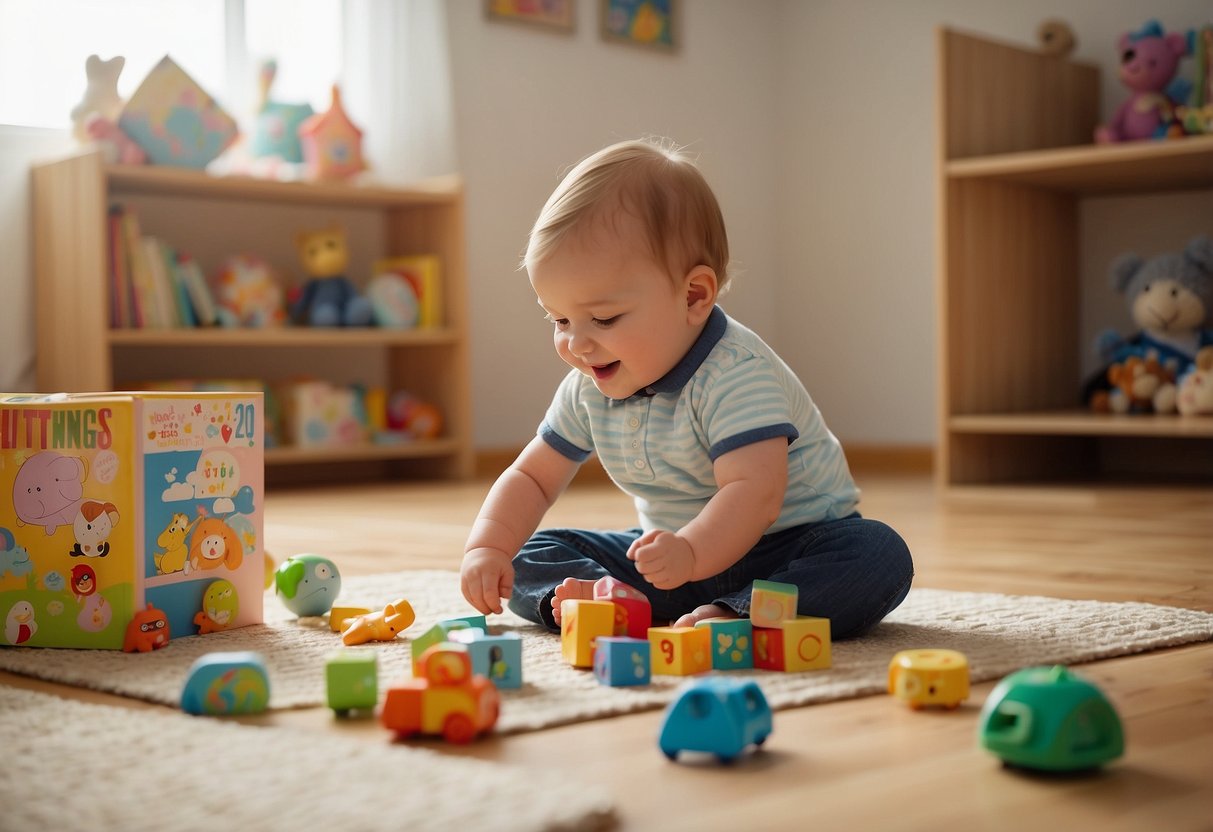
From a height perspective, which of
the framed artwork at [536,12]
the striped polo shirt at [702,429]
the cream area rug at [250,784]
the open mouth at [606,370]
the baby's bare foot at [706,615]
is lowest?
the baby's bare foot at [706,615]

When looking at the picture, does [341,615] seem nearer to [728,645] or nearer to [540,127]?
[728,645]

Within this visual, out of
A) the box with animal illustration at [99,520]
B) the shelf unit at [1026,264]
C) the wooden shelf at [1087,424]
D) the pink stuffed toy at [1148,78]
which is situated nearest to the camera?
the box with animal illustration at [99,520]

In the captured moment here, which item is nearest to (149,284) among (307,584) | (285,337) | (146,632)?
(285,337)

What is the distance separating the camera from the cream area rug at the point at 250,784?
0.63 metres

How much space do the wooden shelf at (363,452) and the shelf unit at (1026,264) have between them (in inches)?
44.3

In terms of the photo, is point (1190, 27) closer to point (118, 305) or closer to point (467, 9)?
point (467, 9)

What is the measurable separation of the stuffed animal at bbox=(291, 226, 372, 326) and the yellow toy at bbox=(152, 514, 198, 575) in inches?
74.6

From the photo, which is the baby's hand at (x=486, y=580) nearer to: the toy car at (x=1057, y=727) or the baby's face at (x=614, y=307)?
the baby's face at (x=614, y=307)

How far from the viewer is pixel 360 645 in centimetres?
111

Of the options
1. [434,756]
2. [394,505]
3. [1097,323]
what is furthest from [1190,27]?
[434,756]

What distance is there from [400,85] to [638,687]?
8.00ft

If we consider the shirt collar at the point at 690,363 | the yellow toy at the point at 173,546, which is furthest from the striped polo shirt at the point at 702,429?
the yellow toy at the point at 173,546

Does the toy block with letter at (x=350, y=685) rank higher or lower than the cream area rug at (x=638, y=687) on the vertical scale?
higher

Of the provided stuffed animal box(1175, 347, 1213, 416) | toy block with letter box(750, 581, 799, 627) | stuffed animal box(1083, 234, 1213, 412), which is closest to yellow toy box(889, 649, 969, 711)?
toy block with letter box(750, 581, 799, 627)
